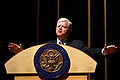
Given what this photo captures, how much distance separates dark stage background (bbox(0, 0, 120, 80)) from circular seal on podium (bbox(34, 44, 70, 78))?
0.76 metres

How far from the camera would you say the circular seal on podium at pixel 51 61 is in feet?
3.36

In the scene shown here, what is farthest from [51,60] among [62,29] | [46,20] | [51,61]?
[46,20]

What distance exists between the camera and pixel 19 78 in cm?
105

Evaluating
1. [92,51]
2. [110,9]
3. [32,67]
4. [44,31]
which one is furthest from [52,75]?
[110,9]

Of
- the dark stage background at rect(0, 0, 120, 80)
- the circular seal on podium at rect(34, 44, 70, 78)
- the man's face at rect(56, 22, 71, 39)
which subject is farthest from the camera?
the dark stage background at rect(0, 0, 120, 80)

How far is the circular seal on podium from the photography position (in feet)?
3.36

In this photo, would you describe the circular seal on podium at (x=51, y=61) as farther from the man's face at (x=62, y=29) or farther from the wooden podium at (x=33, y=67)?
the man's face at (x=62, y=29)

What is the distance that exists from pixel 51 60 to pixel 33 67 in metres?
0.09

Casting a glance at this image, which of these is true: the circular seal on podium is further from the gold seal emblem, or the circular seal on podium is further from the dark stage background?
the dark stage background

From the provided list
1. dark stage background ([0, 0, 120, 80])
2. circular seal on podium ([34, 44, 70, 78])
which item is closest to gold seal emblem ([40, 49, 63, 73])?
circular seal on podium ([34, 44, 70, 78])

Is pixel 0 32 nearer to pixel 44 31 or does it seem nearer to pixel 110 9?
pixel 44 31

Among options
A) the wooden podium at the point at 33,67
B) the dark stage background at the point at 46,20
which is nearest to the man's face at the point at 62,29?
the wooden podium at the point at 33,67

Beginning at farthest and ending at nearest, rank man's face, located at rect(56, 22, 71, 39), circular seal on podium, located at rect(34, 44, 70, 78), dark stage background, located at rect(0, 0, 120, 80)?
dark stage background, located at rect(0, 0, 120, 80) < man's face, located at rect(56, 22, 71, 39) < circular seal on podium, located at rect(34, 44, 70, 78)

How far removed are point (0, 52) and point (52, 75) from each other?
0.86 metres
